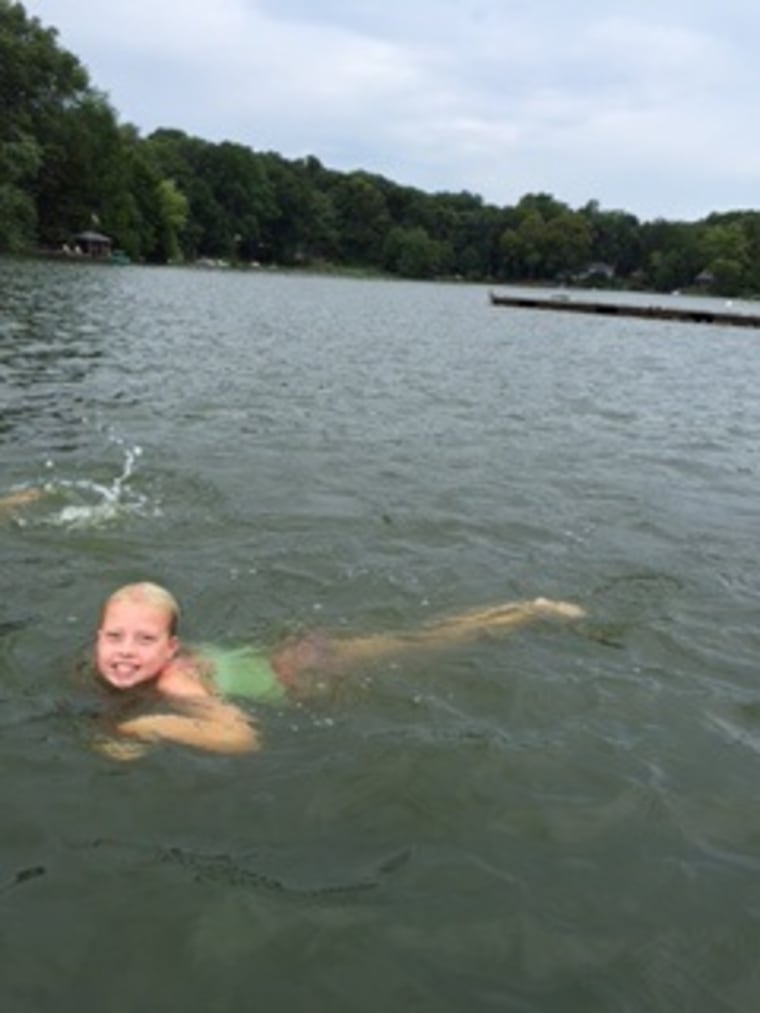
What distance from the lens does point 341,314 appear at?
161 feet

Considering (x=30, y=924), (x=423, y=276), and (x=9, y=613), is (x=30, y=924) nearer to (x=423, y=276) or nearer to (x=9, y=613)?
(x=9, y=613)

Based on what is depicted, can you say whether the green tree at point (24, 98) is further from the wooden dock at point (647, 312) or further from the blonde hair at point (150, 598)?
the blonde hair at point (150, 598)

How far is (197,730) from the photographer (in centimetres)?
548

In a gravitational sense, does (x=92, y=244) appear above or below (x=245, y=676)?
below

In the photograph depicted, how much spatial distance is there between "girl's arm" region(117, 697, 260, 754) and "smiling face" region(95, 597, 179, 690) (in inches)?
9.7

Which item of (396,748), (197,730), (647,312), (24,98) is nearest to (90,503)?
(197,730)

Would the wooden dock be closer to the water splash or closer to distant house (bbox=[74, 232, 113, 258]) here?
distant house (bbox=[74, 232, 113, 258])

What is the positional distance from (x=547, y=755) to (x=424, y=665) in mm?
1264

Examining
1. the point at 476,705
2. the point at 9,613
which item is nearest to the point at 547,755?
the point at 476,705

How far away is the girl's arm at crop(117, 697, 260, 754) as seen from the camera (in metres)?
5.42

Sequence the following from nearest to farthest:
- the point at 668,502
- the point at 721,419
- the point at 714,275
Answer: the point at 668,502, the point at 721,419, the point at 714,275

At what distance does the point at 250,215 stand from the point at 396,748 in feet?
489

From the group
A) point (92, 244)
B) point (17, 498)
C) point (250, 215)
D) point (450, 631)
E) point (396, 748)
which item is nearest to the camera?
point (396, 748)

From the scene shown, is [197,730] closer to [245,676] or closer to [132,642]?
[132,642]
